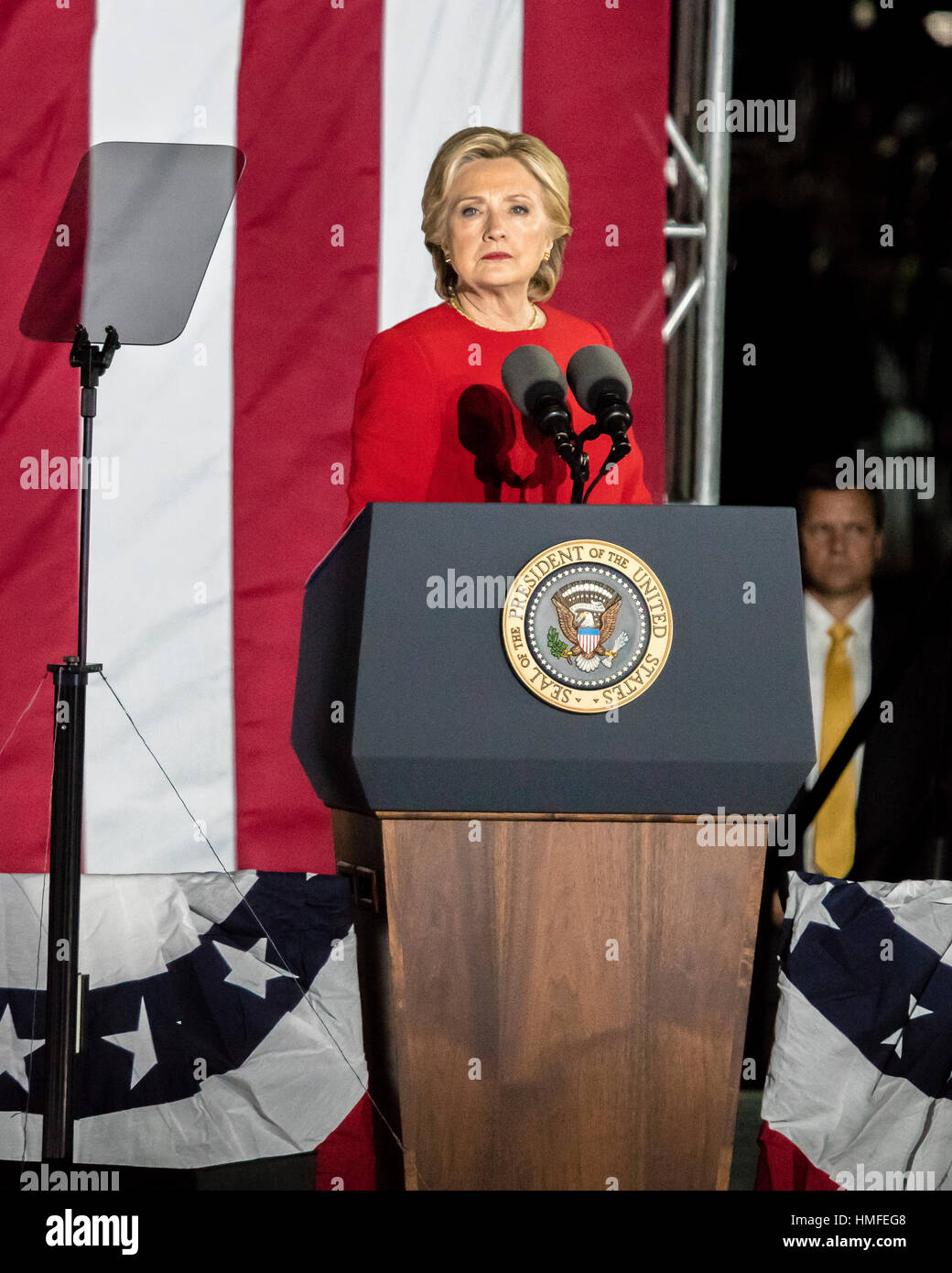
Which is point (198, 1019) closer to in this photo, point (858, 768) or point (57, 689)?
point (57, 689)

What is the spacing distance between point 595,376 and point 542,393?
0.25ft

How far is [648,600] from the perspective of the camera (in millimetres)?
1344

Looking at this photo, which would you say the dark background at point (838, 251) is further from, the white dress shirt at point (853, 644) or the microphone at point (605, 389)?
the microphone at point (605, 389)

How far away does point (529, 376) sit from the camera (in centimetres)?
153

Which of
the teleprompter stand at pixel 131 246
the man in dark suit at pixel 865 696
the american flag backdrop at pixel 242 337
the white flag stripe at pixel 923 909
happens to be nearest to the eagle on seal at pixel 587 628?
the teleprompter stand at pixel 131 246

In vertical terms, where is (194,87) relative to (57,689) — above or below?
above

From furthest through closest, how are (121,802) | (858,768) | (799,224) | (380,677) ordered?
(799,224), (858,768), (121,802), (380,677)

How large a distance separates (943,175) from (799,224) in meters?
0.49

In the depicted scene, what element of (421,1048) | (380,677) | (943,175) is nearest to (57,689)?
(380,677)

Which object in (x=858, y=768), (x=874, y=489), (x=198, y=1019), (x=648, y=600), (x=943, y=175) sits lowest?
(x=198, y=1019)

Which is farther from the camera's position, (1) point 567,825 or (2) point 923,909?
(2) point 923,909

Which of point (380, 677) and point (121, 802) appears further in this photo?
point (121, 802)

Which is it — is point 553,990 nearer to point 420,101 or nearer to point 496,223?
point 496,223

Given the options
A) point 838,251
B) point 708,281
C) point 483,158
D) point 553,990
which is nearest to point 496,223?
point 483,158
